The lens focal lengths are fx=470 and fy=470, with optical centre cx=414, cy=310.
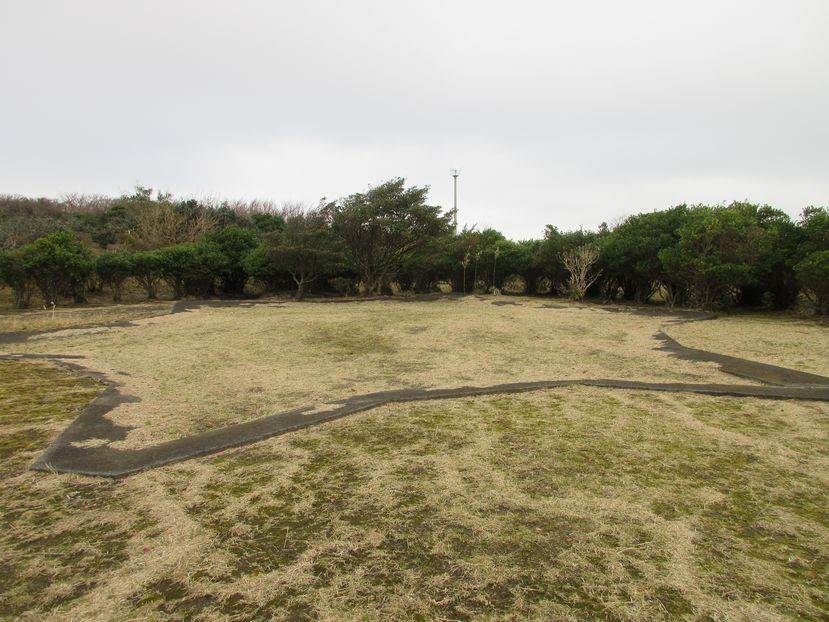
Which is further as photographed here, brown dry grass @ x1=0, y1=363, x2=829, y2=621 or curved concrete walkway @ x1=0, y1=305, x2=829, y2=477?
curved concrete walkway @ x1=0, y1=305, x2=829, y2=477

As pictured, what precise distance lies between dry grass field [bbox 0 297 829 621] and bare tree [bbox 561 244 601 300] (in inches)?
540

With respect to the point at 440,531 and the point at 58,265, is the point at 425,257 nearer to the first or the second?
the point at 58,265

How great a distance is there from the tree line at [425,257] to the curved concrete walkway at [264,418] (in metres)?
8.46

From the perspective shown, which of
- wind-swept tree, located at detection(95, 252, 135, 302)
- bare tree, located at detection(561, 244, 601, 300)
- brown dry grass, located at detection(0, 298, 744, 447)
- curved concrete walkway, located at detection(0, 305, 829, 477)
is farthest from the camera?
bare tree, located at detection(561, 244, 601, 300)

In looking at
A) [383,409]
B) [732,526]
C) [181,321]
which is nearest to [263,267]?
[181,321]

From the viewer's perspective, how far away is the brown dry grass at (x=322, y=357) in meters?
5.43

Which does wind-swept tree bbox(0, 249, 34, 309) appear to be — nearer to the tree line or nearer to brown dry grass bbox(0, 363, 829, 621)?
the tree line

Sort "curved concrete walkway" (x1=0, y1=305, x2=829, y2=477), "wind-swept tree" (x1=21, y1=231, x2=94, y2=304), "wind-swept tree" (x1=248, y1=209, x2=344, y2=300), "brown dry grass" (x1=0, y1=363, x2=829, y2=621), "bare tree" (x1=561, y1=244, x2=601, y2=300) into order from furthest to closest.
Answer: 1. "wind-swept tree" (x1=248, y1=209, x2=344, y2=300)
2. "bare tree" (x1=561, y1=244, x2=601, y2=300)
3. "wind-swept tree" (x1=21, y1=231, x2=94, y2=304)
4. "curved concrete walkway" (x1=0, y1=305, x2=829, y2=477)
5. "brown dry grass" (x1=0, y1=363, x2=829, y2=621)

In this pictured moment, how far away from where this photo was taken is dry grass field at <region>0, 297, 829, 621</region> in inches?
81.6

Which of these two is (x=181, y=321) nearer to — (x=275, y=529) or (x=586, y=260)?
(x=275, y=529)

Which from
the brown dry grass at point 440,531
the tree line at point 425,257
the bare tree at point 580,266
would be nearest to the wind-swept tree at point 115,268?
the tree line at point 425,257

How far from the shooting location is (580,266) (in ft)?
64.6

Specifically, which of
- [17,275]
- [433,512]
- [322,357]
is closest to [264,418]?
[433,512]

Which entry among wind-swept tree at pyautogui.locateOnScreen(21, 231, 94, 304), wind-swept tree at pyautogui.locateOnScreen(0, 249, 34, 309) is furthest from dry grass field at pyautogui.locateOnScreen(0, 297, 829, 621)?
wind-swept tree at pyautogui.locateOnScreen(0, 249, 34, 309)
